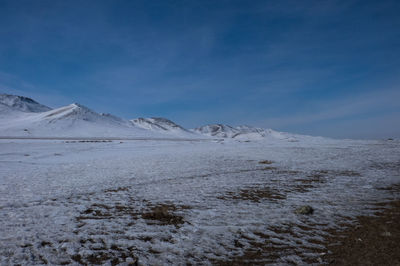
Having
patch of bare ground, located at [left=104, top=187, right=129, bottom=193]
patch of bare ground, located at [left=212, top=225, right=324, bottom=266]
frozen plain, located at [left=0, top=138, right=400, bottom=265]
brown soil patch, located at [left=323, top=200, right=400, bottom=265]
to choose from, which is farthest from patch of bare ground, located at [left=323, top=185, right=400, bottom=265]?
patch of bare ground, located at [left=104, top=187, right=129, bottom=193]

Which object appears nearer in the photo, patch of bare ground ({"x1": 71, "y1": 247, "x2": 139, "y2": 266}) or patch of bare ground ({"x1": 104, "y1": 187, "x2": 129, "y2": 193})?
patch of bare ground ({"x1": 71, "y1": 247, "x2": 139, "y2": 266})

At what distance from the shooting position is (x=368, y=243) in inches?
196

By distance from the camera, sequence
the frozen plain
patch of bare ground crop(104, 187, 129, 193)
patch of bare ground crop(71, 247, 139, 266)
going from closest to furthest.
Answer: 1. patch of bare ground crop(71, 247, 139, 266)
2. the frozen plain
3. patch of bare ground crop(104, 187, 129, 193)

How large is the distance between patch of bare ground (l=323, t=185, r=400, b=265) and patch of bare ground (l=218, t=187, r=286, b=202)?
124 inches

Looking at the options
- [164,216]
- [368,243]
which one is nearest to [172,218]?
[164,216]

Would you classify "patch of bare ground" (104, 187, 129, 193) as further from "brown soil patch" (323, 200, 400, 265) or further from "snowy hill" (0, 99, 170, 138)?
"snowy hill" (0, 99, 170, 138)

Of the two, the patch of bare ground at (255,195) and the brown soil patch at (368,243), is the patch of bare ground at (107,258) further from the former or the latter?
the patch of bare ground at (255,195)

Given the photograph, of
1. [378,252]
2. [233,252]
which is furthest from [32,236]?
[378,252]

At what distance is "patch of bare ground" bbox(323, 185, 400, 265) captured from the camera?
14.2ft

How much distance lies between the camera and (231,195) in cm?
951

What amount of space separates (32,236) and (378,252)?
306 inches

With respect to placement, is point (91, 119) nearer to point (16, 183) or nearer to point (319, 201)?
point (16, 183)

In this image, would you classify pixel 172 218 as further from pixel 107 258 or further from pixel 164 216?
pixel 107 258

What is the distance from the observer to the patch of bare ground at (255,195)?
9.00m
